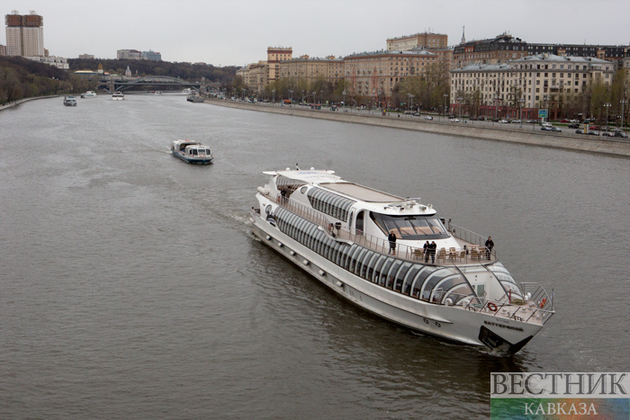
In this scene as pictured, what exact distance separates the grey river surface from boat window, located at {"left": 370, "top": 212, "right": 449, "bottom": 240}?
2.64 metres

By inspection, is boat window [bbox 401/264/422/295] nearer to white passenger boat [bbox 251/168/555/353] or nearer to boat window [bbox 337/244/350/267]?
white passenger boat [bbox 251/168/555/353]

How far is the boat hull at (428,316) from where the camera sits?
16172 millimetres

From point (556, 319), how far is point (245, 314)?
29.0 ft

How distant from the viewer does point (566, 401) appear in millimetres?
15328

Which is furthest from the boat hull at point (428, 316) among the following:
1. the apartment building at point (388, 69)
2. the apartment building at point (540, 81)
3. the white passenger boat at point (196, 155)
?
the apartment building at point (388, 69)

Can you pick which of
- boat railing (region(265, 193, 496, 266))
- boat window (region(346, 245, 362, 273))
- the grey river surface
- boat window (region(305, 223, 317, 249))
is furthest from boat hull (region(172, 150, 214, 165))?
boat window (region(346, 245, 362, 273))

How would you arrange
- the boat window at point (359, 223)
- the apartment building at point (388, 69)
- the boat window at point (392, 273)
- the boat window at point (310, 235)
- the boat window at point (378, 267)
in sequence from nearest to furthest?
the boat window at point (392, 273) < the boat window at point (378, 267) < the boat window at point (359, 223) < the boat window at point (310, 235) < the apartment building at point (388, 69)

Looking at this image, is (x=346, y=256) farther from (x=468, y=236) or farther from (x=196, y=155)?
(x=196, y=155)

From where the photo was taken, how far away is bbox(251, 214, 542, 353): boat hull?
16.2m

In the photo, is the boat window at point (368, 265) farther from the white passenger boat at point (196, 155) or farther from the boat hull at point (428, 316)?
the white passenger boat at point (196, 155)

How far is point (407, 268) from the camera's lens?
1805 centimetres

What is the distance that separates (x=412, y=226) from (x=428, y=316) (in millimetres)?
3459

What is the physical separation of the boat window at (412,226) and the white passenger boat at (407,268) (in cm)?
3

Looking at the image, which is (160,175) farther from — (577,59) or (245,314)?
(577,59)
